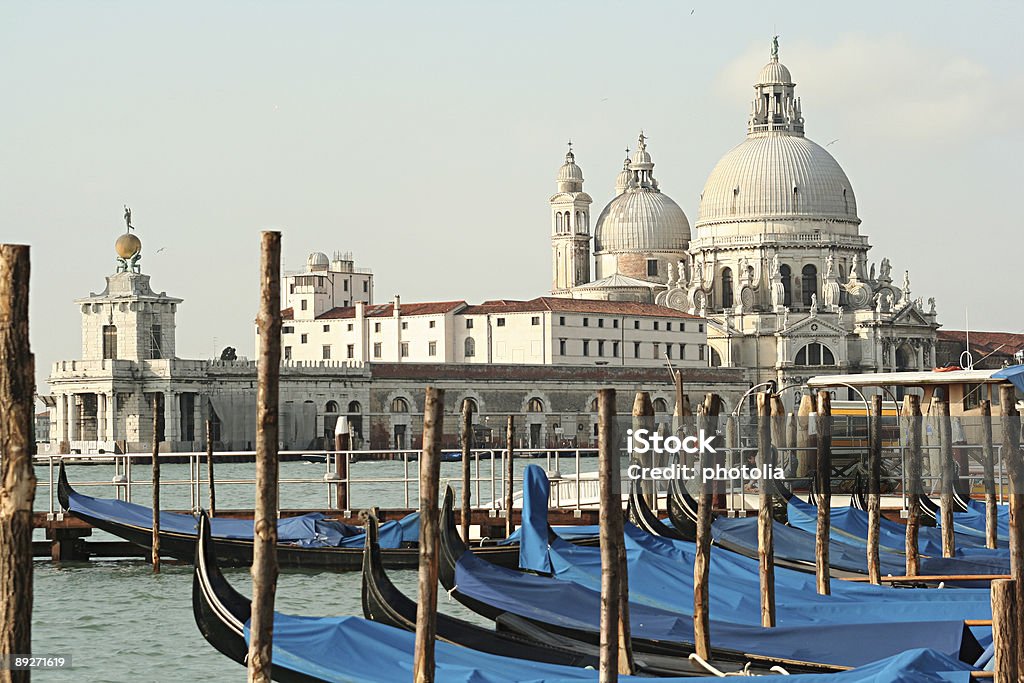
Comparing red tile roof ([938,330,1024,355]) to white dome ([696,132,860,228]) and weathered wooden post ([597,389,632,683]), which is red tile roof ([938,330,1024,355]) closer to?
white dome ([696,132,860,228])

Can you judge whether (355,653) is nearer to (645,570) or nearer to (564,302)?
(645,570)

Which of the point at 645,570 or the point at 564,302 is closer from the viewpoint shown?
the point at 645,570

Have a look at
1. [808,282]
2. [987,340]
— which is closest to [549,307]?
[808,282]

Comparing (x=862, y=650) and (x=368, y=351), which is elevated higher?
(x=368, y=351)

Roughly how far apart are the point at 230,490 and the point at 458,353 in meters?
22.1

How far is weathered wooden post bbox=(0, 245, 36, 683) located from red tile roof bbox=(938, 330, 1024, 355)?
2593 inches

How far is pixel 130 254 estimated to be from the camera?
46688 millimetres

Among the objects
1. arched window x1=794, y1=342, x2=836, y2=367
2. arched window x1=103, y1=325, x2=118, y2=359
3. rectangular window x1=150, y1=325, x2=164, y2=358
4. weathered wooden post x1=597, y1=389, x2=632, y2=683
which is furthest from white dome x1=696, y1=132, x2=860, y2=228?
weathered wooden post x1=597, y1=389, x2=632, y2=683

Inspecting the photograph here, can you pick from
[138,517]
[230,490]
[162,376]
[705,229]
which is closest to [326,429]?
[162,376]

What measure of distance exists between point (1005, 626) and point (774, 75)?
197 feet

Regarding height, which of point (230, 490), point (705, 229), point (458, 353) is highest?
point (705, 229)

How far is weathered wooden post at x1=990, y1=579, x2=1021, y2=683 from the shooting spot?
708 cm

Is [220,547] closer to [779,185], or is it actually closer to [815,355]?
[815,355]

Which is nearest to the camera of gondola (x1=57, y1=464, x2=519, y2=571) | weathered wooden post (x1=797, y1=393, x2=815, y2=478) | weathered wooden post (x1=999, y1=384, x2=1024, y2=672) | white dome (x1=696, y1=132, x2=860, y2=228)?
weathered wooden post (x1=999, y1=384, x2=1024, y2=672)
